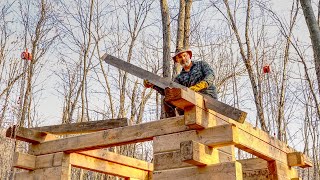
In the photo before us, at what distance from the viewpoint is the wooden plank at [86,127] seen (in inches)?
203

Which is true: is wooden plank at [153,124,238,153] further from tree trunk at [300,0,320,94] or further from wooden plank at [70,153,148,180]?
tree trunk at [300,0,320,94]

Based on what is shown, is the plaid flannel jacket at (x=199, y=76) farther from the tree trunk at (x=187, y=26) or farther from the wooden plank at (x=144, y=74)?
the tree trunk at (x=187, y=26)

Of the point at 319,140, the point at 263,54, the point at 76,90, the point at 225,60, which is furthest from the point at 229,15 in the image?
the point at 76,90

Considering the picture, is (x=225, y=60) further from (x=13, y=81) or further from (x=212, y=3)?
(x=13, y=81)

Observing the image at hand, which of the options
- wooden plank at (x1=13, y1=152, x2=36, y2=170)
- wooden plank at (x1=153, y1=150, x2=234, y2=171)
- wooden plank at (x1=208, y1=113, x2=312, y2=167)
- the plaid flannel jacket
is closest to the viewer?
wooden plank at (x1=153, y1=150, x2=234, y2=171)

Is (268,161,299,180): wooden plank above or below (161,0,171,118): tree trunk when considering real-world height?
below


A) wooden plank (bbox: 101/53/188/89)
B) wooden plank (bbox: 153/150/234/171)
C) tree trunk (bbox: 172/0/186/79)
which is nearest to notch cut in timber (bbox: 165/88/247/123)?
wooden plank (bbox: 101/53/188/89)

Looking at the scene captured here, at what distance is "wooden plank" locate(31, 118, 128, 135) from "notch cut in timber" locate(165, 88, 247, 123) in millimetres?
1428

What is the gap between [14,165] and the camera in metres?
5.46

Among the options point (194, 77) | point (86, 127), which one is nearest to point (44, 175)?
point (86, 127)

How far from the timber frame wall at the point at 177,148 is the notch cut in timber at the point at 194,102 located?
0.4 inches

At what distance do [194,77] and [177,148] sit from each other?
3.64ft

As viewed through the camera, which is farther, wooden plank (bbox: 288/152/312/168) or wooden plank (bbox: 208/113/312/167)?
wooden plank (bbox: 288/152/312/168)

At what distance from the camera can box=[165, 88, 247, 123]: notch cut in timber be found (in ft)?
12.2
